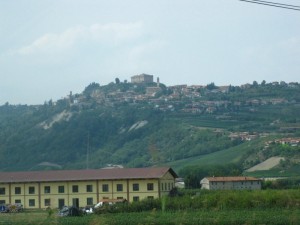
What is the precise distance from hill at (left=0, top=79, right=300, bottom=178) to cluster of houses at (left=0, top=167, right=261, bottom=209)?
156 ft

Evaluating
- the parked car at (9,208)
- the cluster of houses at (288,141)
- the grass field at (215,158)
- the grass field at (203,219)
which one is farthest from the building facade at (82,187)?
the cluster of houses at (288,141)

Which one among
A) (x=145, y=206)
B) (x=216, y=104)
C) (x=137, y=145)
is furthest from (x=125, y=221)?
(x=216, y=104)

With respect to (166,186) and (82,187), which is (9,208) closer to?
(82,187)

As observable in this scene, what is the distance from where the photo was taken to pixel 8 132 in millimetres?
171750

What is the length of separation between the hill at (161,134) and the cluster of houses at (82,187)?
156 ft

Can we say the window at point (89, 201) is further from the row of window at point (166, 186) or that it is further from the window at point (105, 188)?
the row of window at point (166, 186)

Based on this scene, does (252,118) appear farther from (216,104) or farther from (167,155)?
(167,155)

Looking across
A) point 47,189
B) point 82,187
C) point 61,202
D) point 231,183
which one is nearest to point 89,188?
point 82,187

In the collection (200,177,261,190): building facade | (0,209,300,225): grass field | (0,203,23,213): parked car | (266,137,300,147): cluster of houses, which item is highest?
(266,137,300,147): cluster of houses

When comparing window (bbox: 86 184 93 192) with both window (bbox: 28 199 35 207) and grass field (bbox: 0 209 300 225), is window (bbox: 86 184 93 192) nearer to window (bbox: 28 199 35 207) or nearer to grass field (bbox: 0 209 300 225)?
window (bbox: 28 199 35 207)

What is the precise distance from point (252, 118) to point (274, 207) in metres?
125

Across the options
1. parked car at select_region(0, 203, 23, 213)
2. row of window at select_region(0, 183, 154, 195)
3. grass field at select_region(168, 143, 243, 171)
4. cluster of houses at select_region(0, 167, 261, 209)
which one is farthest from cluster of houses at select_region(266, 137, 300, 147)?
parked car at select_region(0, 203, 23, 213)

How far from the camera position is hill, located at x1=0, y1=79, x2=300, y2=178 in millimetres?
117875

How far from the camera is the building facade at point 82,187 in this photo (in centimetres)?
5119
